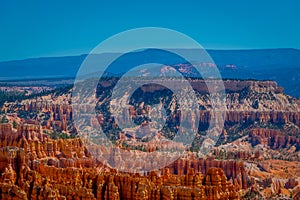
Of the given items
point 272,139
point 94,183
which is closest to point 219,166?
point 94,183

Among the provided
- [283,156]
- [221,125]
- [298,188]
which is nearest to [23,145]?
[298,188]

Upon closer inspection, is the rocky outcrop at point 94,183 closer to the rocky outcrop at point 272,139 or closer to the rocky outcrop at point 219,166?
the rocky outcrop at point 219,166

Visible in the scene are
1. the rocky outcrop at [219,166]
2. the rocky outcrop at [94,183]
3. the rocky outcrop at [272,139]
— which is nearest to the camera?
the rocky outcrop at [94,183]

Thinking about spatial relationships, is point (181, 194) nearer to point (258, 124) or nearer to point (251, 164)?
point (251, 164)

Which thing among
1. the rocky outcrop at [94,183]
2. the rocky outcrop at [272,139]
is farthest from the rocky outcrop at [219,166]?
the rocky outcrop at [272,139]

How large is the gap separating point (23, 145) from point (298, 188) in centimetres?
2304

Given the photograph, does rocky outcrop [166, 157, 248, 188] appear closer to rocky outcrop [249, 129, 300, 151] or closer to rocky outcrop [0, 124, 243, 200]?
rocky outcrop [0, 124, 243, 200]

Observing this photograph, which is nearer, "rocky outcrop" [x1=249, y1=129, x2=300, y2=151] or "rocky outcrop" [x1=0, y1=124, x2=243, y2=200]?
"rocky outcrop" [x1=0, y1=124, x2=243, y2=200]

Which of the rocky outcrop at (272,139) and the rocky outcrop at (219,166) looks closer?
the rocky outcrop at (219,166)

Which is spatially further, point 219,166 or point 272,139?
point 272,139

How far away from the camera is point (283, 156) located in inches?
3238

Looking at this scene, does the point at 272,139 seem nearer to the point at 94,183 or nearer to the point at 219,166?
the point at 219,166

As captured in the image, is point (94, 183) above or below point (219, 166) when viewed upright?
below

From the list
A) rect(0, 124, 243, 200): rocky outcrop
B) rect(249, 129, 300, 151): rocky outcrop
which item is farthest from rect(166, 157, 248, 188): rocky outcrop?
rect(249, 129, 300, 151): rocky outcrop
